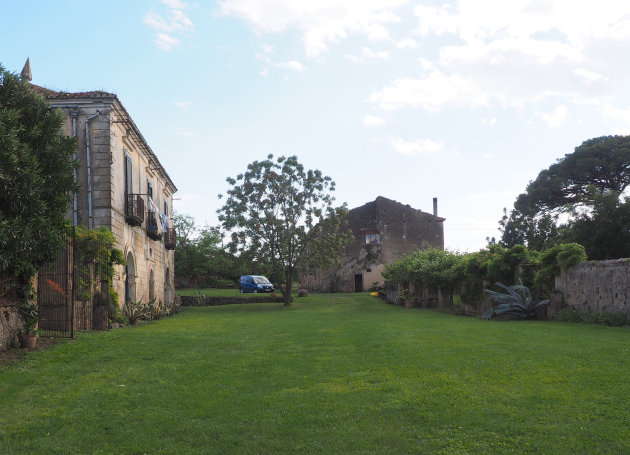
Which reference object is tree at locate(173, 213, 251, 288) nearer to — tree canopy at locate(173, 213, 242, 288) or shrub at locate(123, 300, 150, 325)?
tree canopy at locate(173, 213, 242, 288)

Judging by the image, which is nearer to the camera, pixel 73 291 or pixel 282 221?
pixel 73 291

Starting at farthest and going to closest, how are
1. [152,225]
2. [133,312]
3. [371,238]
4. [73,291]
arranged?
[371,238] < [152,225] < [133,312] < [73,291]

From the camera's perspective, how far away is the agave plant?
14680mm

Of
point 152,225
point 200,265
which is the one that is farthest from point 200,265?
point 152,225

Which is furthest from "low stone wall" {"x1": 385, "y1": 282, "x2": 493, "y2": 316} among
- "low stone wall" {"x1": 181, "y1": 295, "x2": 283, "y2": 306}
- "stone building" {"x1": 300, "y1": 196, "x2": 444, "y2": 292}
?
"stone building" {"x1": 300, "y1": 196, "x2": 444, "y2": 292}

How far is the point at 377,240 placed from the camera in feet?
140

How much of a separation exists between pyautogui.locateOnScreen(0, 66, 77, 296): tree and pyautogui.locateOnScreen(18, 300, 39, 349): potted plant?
0.40 meters

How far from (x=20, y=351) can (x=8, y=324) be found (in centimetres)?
54

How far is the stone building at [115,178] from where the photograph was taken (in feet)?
53.5

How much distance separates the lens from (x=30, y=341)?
30.9ft

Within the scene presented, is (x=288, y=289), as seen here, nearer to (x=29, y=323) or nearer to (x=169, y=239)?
(x=169, y=239)

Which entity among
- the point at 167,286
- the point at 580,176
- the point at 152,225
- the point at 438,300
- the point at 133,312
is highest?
the point at 580,176

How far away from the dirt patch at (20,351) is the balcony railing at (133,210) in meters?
8.04

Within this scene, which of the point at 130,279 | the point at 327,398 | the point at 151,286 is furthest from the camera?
the point at 151,286
